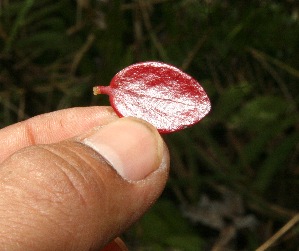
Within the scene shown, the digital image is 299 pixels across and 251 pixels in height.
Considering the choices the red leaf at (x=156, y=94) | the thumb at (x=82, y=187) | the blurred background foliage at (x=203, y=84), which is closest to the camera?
the thumb at (x=82, y=187)

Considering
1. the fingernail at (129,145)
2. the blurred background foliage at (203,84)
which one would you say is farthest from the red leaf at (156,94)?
the blurred background foliage at (203,84)

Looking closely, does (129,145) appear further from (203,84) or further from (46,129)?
(203,84)

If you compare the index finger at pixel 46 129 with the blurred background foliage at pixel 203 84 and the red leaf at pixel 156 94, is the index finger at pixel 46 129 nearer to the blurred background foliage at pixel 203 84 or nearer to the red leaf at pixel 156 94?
the red leaf at pixel 156 94

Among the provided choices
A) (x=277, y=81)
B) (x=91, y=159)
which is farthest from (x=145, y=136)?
(x=277, y=81)

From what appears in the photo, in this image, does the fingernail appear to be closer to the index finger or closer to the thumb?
the thumb

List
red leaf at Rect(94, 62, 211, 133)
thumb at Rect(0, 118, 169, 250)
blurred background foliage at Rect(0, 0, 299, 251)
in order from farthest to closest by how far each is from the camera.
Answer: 1. blurred background foliage at Rect(0, 0, 299, 251)
2. red leaf at Rect(94, 62, 211, 133)
3. thumb at Rect(0, 118, 169, 250)

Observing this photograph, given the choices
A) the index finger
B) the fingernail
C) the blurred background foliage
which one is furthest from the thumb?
the blurred background foliage

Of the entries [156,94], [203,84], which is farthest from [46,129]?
[203,84]
